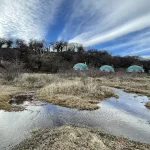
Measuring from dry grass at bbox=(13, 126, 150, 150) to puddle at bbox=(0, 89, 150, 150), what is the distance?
63 centimetres

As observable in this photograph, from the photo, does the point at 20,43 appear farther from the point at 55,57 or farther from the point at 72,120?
the point at 72,120

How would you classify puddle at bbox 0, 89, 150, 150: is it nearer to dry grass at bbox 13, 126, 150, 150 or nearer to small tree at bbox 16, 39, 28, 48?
dry grass at bbox 13, 126, 150, 150

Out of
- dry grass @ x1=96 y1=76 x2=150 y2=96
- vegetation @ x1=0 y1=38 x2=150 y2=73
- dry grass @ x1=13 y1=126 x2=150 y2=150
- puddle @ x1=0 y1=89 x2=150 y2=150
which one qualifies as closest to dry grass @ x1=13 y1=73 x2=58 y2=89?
dry grass @ x1=96 y1=76 x2=150 y2=96

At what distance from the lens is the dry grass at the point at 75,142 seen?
4852 millimetres

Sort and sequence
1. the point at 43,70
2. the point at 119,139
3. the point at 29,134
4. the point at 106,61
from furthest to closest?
1. the point at 106,61
2. the point at 43,70
3. the point at 29,134
4. the point at 119,139

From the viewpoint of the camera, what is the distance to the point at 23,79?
18844 millimetres

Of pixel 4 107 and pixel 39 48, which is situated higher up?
pixel 39 48

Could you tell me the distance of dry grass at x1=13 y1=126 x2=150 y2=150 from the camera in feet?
15.9

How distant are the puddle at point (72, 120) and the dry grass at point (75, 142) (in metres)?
0.63

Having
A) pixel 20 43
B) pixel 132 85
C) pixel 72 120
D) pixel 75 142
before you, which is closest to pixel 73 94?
pixel 72 120

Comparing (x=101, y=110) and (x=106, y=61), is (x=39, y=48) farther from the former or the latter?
(x=101, y=110)

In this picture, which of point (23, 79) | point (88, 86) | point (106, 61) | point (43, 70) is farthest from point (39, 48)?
point (88, 86)

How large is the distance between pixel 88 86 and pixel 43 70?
2653cm

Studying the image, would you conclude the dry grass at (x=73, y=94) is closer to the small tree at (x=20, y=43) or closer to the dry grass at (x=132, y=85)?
the dry grass at (x=132, y=85)
